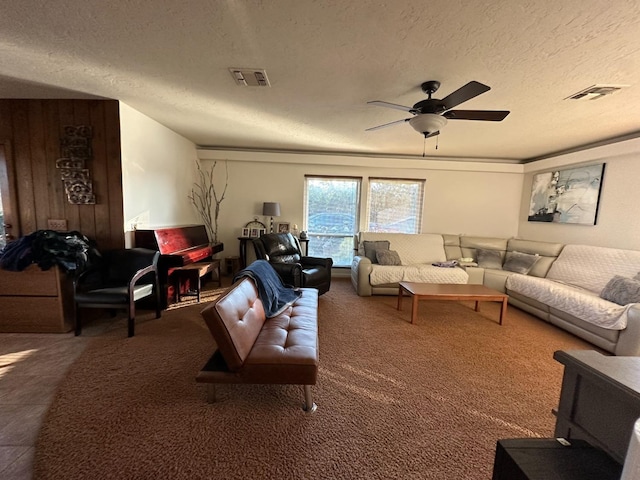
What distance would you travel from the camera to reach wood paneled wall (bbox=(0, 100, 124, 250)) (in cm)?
278

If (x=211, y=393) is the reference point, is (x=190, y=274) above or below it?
above

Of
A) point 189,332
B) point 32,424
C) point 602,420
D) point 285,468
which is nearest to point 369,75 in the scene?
point 602,420

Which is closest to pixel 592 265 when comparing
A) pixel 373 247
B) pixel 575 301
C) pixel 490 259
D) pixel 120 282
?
pixel 575 301

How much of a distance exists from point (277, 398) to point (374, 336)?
→ 1250 mm

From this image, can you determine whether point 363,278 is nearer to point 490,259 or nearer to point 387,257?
point 387,257

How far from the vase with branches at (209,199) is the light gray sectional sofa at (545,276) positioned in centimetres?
269

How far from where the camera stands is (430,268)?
396cm

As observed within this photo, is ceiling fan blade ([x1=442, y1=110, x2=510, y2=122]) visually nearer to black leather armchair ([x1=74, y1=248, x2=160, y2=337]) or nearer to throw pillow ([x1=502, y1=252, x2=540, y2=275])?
throw pillow ([x1=502, y1=252, x2=540, y2=275])

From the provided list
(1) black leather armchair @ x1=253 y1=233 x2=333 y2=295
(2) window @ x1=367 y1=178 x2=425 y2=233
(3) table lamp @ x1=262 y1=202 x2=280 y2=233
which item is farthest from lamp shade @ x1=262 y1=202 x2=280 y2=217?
(2) window @ x1=367 y1=178 x2=425 y2=233

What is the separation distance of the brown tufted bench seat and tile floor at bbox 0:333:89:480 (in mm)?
875

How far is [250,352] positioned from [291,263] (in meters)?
1.80

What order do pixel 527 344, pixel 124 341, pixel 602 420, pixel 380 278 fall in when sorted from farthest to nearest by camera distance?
pixel 380 278, pixel 527 344, pixel 124 341, pixel 602 420

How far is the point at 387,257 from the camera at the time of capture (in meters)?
4.13

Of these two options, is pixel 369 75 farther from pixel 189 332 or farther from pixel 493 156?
pixel 493 156
